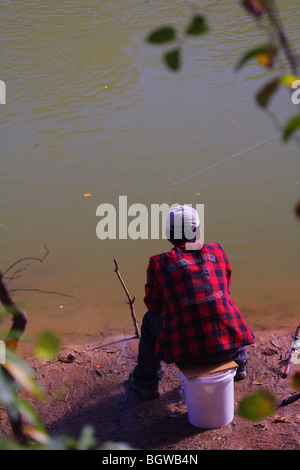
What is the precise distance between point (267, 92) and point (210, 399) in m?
2.33

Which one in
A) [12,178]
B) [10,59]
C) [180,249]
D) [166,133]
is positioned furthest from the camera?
[10,59]

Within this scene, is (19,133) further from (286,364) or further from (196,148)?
(286,364)

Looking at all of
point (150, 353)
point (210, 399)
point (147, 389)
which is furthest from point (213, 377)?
point (147, 389)

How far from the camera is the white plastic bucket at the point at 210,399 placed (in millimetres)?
2914

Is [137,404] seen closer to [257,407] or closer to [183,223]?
[183,223]

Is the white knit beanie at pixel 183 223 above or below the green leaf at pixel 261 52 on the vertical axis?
below

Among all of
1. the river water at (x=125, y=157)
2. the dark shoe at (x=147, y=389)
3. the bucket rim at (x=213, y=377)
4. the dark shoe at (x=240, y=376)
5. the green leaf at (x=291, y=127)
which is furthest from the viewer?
the river water at (x=125, y=157)

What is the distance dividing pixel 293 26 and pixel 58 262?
26.5ft

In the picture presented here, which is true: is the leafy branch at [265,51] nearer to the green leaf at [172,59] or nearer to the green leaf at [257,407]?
the green leaf at [172,59]

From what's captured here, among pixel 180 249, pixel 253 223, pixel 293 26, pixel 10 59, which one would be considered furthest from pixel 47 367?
pixel 293 26

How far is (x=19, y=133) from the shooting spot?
28.3 ft

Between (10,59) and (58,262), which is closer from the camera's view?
(58,262)

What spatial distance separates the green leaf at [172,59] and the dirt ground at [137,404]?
2.28m

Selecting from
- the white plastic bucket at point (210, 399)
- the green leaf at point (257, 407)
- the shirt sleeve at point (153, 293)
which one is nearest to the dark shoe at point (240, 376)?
the white plastic bucket at point (210, 399)
